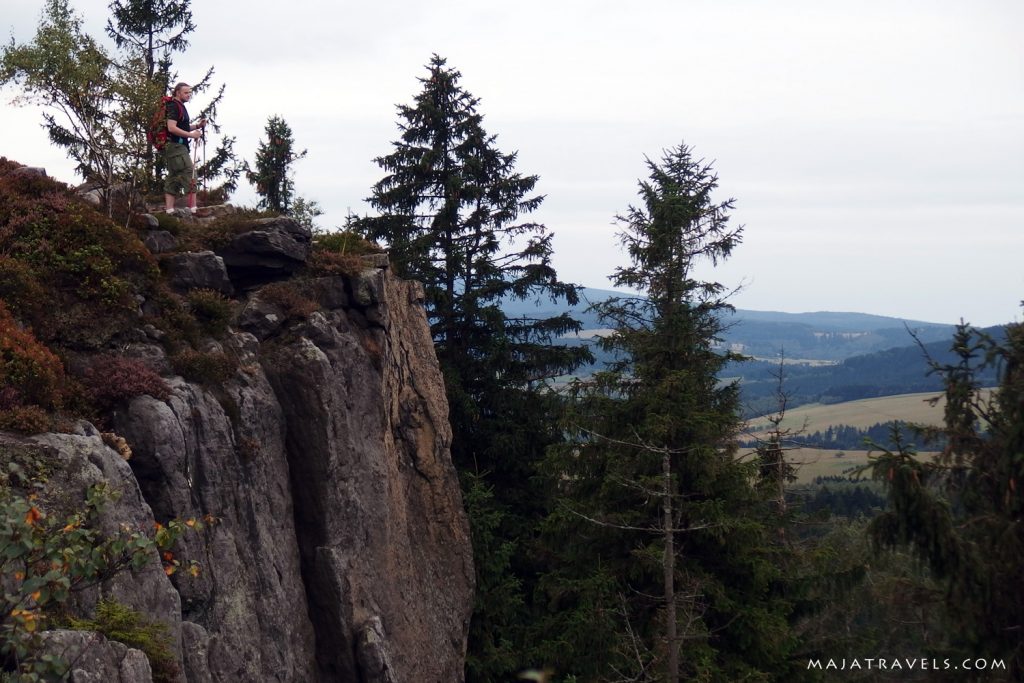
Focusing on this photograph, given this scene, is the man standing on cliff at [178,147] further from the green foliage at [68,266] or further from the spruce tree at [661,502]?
the spruce tree at [661,502]

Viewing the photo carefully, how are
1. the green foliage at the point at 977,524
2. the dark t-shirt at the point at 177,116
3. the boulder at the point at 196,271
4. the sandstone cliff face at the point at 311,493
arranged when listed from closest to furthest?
the sandstone cliff face at the point at 311,493, the green foliage at the point at 977,524, the boulder at the point at 196,271, the dark t-shirt at the point at 177,116

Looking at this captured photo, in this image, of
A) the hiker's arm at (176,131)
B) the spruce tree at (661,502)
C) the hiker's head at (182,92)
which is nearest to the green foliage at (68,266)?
the hiker's arm at (176,131)

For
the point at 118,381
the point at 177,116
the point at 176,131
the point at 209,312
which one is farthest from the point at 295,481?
the point at 177,116

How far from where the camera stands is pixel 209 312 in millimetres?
18406

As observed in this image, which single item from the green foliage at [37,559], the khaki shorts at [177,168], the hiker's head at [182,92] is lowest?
the green foliage at [37,559]

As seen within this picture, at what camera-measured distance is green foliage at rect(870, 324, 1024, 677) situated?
15.0 metres

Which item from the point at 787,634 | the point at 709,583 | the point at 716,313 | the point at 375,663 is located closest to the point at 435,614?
the point at 375,663

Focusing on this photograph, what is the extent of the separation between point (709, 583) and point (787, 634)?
231cm

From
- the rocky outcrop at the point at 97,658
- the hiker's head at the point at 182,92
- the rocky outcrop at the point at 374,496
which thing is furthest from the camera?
the hiker's head at the point at 182,92

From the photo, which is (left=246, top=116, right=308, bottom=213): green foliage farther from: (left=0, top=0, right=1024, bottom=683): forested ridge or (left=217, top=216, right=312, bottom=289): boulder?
(left=217, top=216, right=312, bottom=289): boulder

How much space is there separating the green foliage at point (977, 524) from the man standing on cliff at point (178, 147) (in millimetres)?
17887

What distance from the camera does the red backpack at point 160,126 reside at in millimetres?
20281

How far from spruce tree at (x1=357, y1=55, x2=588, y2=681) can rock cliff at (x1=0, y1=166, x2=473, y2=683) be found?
5309mm

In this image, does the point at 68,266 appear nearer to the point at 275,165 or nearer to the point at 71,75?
the point at 71,75
